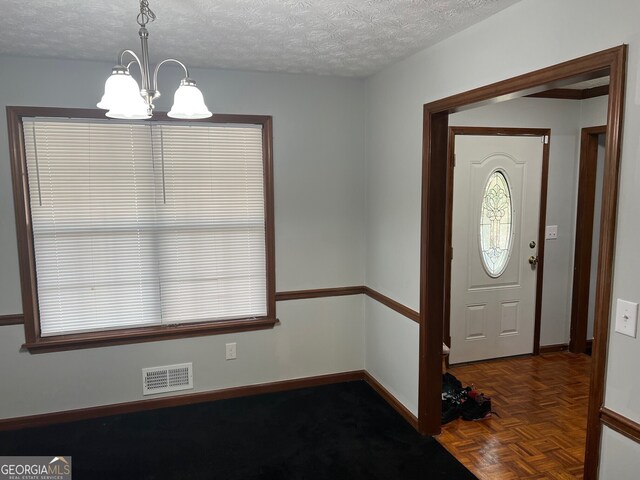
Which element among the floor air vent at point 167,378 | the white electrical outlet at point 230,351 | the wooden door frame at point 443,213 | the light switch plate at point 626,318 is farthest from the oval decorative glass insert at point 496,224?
the floor air vent at point 167,378

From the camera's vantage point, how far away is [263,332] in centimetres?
349

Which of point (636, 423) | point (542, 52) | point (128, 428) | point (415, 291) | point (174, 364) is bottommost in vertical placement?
point (128, 428)

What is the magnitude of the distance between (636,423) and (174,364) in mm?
2780

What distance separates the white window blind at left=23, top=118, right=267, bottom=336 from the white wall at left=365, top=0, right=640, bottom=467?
91cm

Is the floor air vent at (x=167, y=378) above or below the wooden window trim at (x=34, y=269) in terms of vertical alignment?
below

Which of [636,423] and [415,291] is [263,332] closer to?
[415,291]

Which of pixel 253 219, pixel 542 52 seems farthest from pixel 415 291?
pixel 542 52

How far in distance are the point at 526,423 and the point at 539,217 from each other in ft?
6.22

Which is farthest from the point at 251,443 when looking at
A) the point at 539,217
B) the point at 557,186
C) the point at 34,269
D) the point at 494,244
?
the point at 557,186

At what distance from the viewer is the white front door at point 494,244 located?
3867 millimetres

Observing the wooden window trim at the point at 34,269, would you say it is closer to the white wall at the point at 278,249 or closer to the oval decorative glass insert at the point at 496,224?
the white wall at the point at 278,249

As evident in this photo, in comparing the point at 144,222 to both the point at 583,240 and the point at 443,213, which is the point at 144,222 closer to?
the point at 443,213

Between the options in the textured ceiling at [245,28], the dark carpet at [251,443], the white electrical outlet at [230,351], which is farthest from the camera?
the white electrical outlet at [230,351]

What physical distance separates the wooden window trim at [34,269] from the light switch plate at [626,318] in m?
2.31
